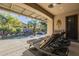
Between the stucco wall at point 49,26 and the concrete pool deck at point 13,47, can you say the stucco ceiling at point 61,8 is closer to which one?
the stucco wall at point 49,26

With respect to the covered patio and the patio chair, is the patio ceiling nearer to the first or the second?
the covered patio

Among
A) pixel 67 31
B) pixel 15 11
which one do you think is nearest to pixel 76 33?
pixel 67 31

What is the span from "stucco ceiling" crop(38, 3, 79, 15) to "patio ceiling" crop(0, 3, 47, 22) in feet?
0.61

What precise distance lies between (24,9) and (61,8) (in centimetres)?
71

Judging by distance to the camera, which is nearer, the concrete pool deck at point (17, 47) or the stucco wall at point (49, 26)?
the concrete pool deck at point (17, 47)

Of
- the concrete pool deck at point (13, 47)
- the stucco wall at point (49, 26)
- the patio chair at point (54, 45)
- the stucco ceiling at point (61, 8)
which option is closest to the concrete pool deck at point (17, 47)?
the concrete pool deck at point (13, 47)

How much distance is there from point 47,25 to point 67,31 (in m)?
0.41

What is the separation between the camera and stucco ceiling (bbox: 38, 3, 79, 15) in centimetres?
214

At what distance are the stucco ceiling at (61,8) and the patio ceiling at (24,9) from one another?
185mm

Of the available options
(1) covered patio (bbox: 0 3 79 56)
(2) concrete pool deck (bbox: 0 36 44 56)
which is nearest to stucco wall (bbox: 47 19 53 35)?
(1) covered patio (bbox: 0 3 79 56)

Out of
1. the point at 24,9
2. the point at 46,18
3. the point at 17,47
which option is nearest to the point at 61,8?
the point at 46,18

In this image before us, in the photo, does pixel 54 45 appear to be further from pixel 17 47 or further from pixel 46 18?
pixel 17 47

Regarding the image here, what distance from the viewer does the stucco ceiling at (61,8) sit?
2145mm

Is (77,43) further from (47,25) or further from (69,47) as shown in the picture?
(47,25)
